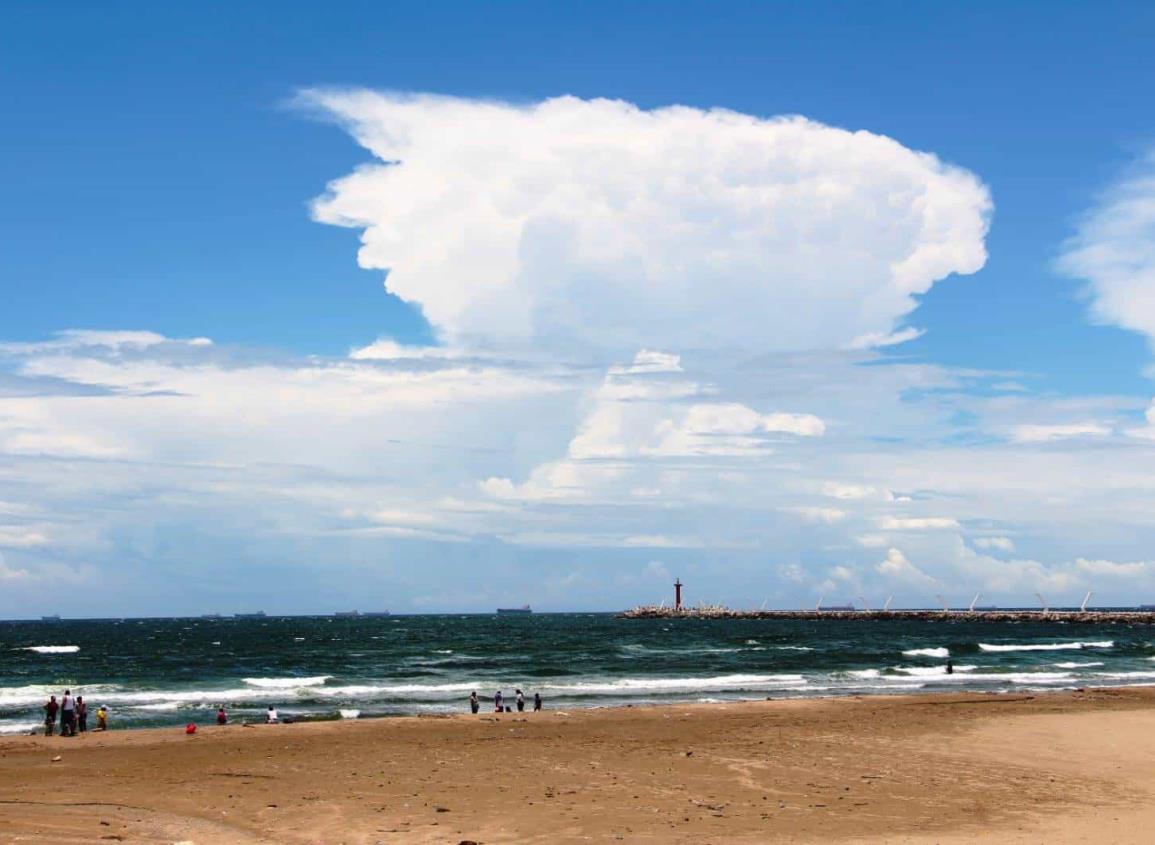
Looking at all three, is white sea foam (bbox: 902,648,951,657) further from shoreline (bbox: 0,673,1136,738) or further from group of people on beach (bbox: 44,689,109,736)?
group of people on beach (bbox: 44,689,109,736)

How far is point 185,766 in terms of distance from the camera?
26953 mm

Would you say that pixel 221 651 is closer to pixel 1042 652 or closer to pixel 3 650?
pixel 3 650

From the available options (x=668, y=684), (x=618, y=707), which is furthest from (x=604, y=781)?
(x=668, y=684)

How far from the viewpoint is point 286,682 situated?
195ft

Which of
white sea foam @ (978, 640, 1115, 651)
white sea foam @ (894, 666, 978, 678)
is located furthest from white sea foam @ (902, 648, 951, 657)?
white sea foam @ (894, 666, 978, 678)

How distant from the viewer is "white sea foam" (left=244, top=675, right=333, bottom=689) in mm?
57725

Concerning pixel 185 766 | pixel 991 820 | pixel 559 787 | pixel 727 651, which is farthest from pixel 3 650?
pixel 991 820

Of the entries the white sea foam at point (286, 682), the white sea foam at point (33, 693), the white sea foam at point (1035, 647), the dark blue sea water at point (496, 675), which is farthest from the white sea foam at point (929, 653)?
the white sea foam at point (33, 693)

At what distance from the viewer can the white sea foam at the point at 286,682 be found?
189ft

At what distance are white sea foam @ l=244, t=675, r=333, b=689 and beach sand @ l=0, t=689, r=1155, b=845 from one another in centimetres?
2193

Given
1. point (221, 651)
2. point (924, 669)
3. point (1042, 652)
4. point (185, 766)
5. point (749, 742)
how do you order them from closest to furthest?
point (185, 766) → point (749, 742) → point (924, 669) → point (1042, 652) → point (221, 651)

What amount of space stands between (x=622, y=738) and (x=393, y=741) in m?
6.95

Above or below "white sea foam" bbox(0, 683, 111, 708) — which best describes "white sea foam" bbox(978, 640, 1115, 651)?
below

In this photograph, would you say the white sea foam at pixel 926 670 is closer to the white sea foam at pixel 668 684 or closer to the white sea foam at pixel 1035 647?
the white sea foam at pixel 668 684
